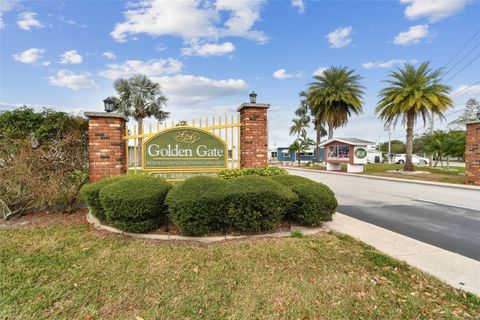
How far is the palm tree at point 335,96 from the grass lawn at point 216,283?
83.7 feet

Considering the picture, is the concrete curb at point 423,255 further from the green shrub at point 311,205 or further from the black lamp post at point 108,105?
the black lamp post at point 108,105

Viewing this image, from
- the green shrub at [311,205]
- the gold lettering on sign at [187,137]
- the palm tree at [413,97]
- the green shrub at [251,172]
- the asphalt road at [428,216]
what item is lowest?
the asphalt road at [428,216]

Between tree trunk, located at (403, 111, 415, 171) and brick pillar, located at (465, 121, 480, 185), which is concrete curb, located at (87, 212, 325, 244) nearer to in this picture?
brick pillar, located at (465, 121, 480, 185)

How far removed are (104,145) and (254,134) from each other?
3.49 m

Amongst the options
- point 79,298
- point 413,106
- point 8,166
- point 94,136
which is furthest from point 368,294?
point 413,106

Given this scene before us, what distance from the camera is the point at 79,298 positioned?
240 cm

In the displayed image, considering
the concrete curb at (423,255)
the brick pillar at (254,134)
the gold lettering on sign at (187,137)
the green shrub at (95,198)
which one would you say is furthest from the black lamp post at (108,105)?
the concrete curb at (423,255)

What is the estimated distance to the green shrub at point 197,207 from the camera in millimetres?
3668

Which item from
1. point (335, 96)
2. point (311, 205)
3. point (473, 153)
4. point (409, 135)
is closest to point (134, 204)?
point (311, 205)

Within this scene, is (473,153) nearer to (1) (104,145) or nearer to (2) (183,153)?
(2) (183,153)

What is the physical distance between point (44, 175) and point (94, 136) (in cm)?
123

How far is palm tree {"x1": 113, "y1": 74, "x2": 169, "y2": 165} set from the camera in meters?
23.0

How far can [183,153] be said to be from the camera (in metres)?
6.00

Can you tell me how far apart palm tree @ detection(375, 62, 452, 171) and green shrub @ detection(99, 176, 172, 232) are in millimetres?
18854
